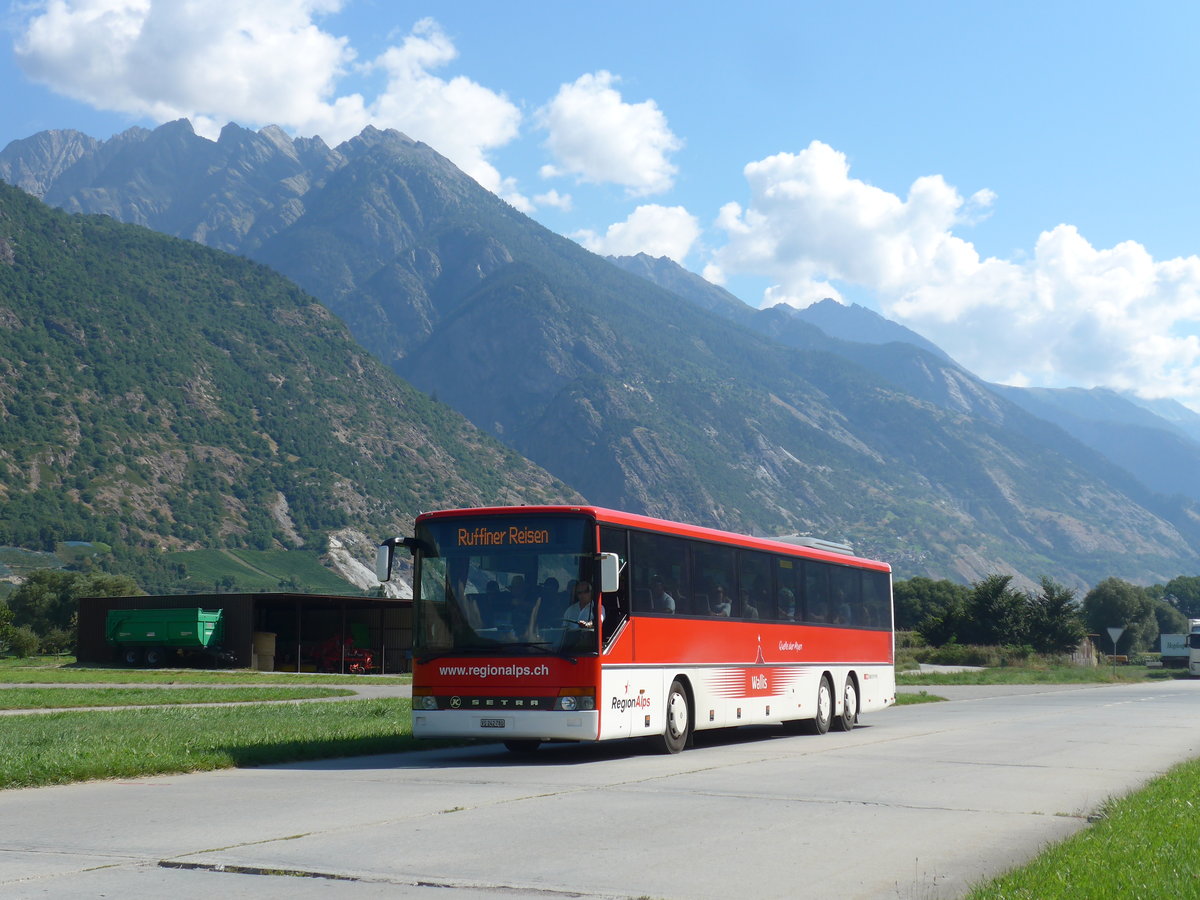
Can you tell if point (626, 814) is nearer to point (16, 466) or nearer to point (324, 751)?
point (324, 751)

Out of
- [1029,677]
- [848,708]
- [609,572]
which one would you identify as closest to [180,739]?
[609,572]

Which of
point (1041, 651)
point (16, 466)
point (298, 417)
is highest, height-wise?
point (298, 417)

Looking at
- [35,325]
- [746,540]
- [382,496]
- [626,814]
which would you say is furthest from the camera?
[382,496]

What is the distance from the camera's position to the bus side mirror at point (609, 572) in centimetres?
1496

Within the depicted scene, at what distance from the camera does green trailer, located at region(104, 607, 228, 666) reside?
56.1m

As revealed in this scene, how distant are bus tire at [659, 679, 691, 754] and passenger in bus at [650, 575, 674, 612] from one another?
104 cm

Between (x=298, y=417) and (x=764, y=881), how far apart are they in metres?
181

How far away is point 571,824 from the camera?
9.98 meters

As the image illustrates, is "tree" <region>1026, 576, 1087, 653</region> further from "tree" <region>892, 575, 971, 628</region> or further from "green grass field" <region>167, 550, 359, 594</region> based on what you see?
"green grass field" <region>167, 550, 359, 594</region>

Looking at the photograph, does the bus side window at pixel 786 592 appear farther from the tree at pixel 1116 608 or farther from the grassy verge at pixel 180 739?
the tree at pixel 1116 608

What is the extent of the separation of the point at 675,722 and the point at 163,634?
44.5m

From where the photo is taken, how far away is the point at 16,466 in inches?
5522

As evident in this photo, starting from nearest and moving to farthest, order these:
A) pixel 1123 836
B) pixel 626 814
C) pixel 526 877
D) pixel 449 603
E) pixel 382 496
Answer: pixel 526 877, pixel 1123 836, pixel 626 814, pixel 449 603, pixel 382 496

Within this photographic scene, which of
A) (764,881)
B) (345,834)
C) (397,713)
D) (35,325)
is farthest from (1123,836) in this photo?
(35,325)
